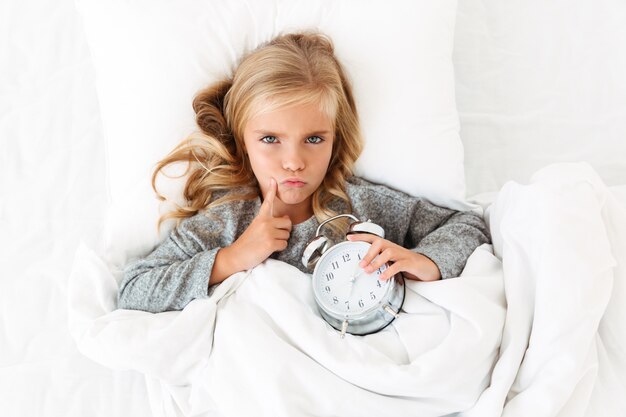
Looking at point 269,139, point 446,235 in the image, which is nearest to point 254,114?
point 269,139

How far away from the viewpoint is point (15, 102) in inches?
58.4

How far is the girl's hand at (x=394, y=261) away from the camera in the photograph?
1092mm

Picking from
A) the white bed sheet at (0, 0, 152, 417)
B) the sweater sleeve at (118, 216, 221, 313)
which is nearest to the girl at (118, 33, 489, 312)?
the sweater sleeve at (118, 216, 221, 313)

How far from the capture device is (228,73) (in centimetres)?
136

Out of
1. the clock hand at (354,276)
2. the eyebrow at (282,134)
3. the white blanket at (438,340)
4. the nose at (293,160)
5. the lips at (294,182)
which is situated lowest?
the white blanket at (438,340)

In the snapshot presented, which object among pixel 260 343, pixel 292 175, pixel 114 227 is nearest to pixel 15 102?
pixel 114 227

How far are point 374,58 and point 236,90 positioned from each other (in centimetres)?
30

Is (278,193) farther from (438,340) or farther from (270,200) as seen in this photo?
(438,340)

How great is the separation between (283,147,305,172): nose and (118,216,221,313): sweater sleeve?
0.68 feet

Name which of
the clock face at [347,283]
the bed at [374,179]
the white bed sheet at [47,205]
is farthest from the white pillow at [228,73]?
the clock face at [347,283]

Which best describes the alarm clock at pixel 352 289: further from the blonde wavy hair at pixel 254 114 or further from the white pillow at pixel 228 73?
the white pillow at pixel 228 73

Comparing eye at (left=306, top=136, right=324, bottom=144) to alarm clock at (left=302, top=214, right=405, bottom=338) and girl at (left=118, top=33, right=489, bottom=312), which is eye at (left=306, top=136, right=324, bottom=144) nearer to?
girl at (left=118, top=33, right=489, bottom=312)

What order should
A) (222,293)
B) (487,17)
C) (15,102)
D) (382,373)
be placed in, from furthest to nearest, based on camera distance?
(487,17) → (15,102) → (222,293) → (382,373)

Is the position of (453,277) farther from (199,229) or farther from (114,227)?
(114,227)
